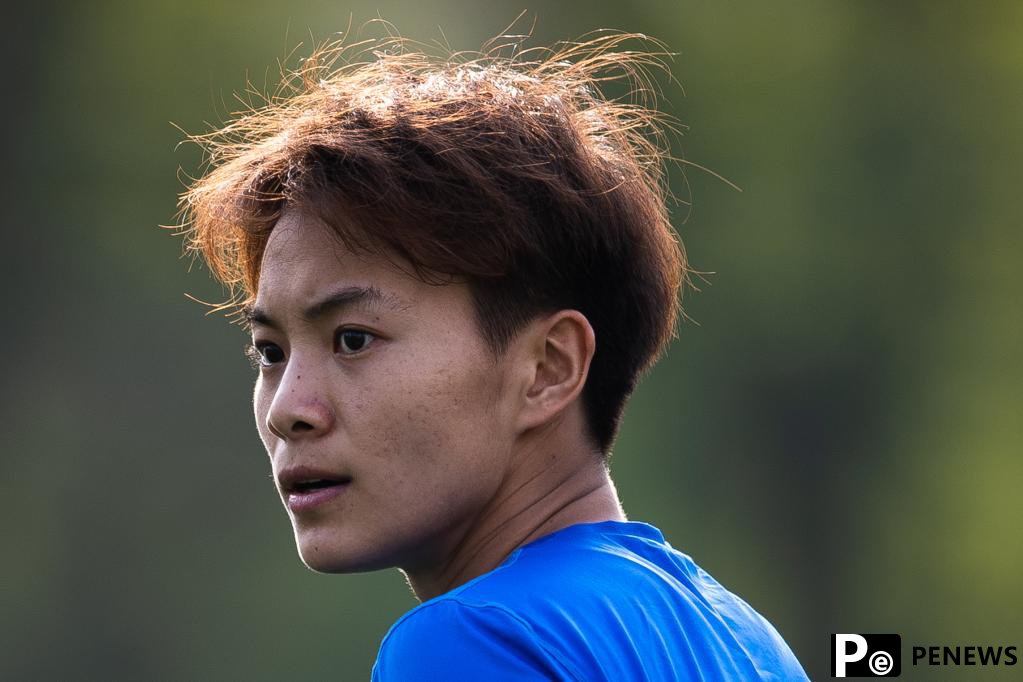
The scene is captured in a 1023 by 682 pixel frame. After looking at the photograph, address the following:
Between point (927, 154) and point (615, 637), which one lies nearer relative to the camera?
point (615, 637)

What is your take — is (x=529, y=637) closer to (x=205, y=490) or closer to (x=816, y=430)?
(x=205, y=490)

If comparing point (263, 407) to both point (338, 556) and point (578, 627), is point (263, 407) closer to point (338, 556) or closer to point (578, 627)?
point (338, 556)

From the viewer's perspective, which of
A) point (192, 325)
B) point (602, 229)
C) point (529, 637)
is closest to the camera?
point (529, 637)

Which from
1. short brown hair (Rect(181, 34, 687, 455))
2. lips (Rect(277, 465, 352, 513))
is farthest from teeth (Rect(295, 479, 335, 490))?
short brown hair (Rect(181, 34, 687, 455))

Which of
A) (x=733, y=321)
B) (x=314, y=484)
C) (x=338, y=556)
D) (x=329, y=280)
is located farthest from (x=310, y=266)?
(x=733, y=321)

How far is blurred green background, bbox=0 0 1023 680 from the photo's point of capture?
1337 cm

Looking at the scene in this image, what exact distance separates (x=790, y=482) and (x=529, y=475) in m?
12.7

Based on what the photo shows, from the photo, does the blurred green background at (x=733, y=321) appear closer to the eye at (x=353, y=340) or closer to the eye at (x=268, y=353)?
the eye at (x=268, y=353)

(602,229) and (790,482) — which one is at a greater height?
(602,229)

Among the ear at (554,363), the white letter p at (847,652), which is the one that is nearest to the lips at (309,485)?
the ear at (554,363)

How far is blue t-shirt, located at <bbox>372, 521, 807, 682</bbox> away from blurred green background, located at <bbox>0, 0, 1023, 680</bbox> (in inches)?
435

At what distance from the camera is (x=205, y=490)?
13250 mm

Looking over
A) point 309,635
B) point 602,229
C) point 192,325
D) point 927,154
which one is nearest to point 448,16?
point 192,325

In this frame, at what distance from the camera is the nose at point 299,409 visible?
2189 mm
